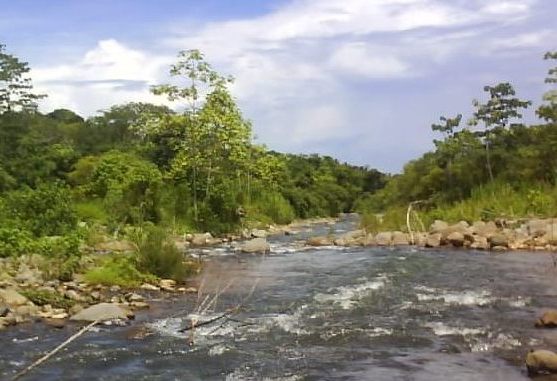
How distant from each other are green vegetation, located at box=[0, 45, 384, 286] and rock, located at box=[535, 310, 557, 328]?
25.7 feet

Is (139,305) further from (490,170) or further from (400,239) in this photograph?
(490,170)

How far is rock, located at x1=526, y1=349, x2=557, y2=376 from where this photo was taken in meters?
7.38

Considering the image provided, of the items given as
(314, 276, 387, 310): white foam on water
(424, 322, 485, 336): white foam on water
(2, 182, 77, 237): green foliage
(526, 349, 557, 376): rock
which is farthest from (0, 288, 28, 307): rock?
(526, 349, 557, 376): rock

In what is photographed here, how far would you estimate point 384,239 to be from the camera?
24.3m

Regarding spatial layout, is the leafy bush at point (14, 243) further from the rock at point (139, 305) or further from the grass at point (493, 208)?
the grass at point (493, 208)

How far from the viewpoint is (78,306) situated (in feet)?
37.1

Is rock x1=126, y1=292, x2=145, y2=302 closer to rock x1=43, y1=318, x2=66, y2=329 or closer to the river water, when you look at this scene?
the river water

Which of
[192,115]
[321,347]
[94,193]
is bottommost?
[321,347]

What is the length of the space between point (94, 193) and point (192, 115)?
5.20 metres

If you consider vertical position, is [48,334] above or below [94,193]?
below

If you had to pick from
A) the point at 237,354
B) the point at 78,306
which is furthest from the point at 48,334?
the point at 237,354

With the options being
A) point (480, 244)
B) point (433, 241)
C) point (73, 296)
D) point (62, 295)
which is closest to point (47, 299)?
point (62, 295)

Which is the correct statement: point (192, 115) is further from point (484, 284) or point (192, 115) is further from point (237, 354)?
point (237, 354)

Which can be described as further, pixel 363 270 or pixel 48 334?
pixel 363 270
